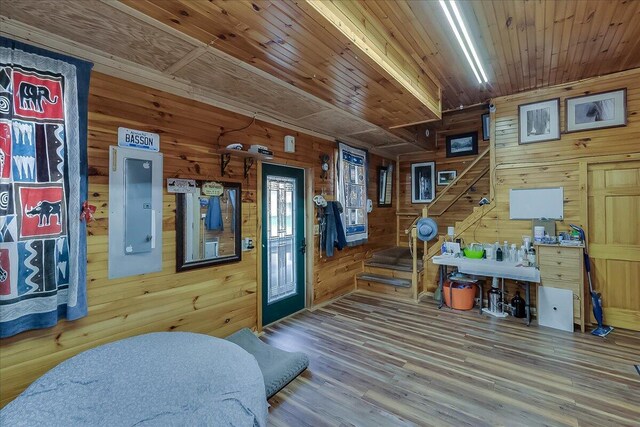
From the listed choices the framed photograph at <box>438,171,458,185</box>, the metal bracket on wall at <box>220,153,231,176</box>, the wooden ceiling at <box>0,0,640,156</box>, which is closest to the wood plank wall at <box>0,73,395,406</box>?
the metal bracket on wall at <box>220,153,231,176</box>

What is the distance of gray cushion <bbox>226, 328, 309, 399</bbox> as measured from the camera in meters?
2.29

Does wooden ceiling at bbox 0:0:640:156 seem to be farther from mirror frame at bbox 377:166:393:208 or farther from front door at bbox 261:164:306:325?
mirror frame at bbox 377:166:393:208

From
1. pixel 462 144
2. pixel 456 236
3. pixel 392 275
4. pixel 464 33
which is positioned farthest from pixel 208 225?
pixel 462 144

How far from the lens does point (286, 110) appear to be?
337 cm

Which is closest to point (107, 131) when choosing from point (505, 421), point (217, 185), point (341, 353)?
point (217, 185)

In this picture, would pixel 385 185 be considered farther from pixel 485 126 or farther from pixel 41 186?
pixel 41 186

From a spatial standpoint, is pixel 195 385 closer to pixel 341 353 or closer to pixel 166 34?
pixel 341 353

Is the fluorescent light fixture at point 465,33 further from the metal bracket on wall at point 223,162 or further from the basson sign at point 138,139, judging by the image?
the basson sign at point 138,139

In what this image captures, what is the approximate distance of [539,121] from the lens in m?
3.84

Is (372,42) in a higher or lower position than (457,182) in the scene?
higher

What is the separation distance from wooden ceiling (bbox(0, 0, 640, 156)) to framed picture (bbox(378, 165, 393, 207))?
208 centimetres

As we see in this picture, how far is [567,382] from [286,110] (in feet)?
12.4

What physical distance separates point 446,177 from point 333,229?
2.85 metres

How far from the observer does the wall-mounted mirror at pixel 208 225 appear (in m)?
2.64
